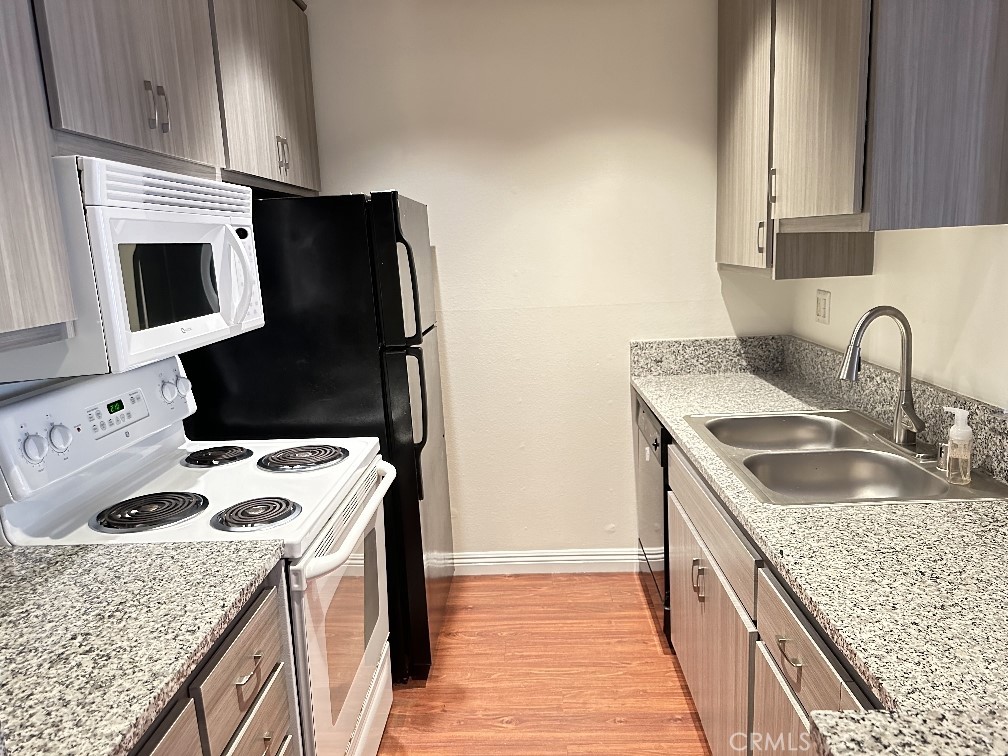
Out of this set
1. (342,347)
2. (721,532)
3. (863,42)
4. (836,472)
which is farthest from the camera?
(342,347)

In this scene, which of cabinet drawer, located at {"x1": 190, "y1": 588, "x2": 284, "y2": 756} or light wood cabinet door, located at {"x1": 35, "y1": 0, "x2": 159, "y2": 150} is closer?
cabinet drawer, located at {"x1": 190, "y1": 588, "x2": 284, "y2": 756}

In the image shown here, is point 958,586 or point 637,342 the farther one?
point 637,342

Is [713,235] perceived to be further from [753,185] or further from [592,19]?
[592,19]

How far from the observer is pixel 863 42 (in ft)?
5.17

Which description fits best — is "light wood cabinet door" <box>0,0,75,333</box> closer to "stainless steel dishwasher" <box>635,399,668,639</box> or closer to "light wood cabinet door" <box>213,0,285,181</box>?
"light wood cabinet door" <box>213,0,285,181</box>

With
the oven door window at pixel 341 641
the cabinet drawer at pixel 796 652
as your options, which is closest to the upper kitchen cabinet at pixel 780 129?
the cabinet drawer at pixel 796 652

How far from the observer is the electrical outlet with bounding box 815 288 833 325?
8.93 feet

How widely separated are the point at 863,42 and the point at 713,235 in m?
1.54

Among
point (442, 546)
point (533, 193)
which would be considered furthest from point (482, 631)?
point (533, 193)

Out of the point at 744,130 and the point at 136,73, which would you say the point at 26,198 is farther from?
the point at 744,130

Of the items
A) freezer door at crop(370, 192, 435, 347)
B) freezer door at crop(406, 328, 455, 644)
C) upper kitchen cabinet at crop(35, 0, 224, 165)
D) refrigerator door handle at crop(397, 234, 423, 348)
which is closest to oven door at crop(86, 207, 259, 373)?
upper kitchen cabinet at crop(35, 0, 224, 165)

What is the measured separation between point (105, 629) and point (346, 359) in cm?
132

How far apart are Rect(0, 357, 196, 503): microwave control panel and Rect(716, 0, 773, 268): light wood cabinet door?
1829 mm

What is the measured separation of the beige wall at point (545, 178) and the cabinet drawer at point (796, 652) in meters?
1.82
